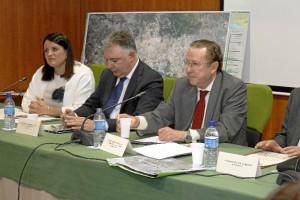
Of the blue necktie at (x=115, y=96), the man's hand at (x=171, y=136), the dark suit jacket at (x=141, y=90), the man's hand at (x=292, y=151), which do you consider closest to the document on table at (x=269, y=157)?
the man's hand at (x=292, y=151)

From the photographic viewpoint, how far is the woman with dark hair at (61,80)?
4005mm

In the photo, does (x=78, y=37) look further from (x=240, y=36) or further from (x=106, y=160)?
(x=106, y=160)

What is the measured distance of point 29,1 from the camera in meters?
5.81

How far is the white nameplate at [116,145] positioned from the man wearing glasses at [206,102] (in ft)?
1.50

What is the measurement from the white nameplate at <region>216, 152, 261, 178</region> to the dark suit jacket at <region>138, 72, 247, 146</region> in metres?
0.70

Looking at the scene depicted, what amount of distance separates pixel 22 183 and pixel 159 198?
951mm

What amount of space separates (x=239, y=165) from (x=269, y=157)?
1.43ft

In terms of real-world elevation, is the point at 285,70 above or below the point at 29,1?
below

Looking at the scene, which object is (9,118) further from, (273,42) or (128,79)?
(273,42)

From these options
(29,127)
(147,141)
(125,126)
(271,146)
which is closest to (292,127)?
(271,146)

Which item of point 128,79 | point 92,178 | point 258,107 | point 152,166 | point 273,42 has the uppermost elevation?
point 273,42

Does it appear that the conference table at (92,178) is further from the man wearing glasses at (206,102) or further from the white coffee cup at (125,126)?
the man wearing glasses at (206,102)

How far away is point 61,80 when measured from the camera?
4105 millimetres

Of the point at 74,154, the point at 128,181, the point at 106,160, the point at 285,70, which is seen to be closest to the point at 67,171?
the point at 74,154
